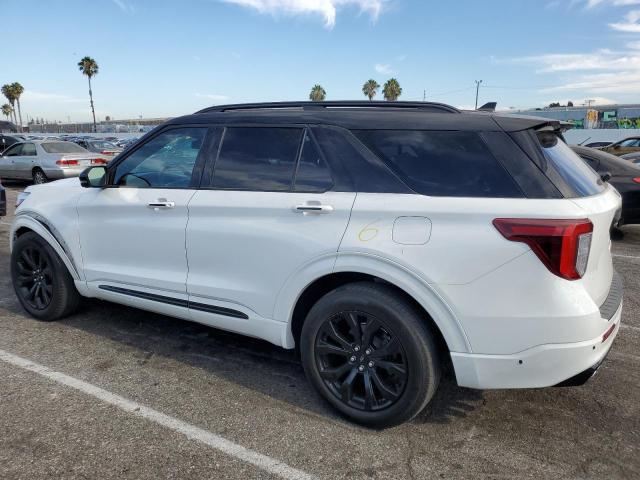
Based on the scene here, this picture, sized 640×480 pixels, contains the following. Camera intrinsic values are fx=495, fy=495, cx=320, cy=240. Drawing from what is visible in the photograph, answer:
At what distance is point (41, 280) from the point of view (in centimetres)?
432

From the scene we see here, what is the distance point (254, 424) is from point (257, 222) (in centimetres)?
117

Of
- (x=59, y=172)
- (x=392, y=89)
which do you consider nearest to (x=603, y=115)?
(x=392, y=89)

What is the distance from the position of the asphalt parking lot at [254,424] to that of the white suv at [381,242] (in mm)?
284

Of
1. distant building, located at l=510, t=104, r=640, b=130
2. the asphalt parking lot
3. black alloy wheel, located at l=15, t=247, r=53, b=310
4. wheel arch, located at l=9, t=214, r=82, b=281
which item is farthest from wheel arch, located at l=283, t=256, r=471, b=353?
distant building, located at l=510, t=104, r=640, b=130

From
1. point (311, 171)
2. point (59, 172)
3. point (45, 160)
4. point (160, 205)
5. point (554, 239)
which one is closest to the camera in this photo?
point (554, 239)

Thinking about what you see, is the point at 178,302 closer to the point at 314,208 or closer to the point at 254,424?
the point at 254,424

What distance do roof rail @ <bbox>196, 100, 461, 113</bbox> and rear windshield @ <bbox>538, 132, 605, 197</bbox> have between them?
53cm

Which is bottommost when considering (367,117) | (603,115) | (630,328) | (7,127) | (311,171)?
(630,328)

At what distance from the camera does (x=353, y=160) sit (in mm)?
2805

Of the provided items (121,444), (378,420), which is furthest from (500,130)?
(121,444)

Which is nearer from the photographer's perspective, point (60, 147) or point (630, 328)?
point (630, 328)

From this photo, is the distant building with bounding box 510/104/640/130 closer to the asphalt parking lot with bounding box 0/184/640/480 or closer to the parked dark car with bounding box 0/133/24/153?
the parked dark car with bounding box 0/133/24/153

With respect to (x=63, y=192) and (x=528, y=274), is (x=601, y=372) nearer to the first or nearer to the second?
(x=528, y=274)

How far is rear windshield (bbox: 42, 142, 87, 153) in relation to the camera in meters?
14.6
